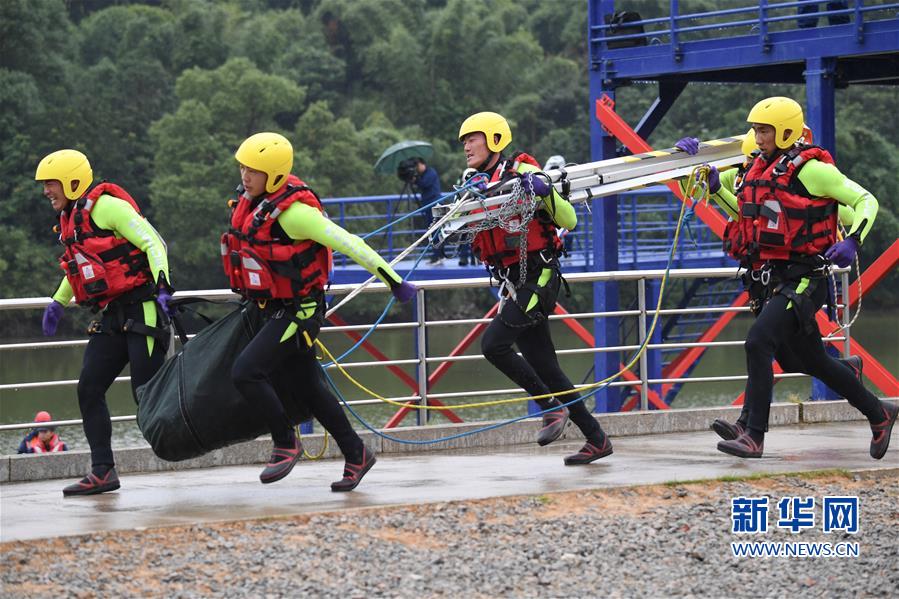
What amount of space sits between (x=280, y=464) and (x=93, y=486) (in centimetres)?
110

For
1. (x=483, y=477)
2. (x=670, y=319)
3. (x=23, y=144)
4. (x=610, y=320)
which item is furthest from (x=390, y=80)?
(x=483, y=477)

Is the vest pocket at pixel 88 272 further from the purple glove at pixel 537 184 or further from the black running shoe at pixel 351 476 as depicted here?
the purple glove at pixel 537 184

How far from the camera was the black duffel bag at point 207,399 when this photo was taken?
28.2 feet

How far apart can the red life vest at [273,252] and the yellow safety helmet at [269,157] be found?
0.23ft

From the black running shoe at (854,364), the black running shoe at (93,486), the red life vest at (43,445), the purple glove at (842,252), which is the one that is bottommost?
the red life vest at (43,445)

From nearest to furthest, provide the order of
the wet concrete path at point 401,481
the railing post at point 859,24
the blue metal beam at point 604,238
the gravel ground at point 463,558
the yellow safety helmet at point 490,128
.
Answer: the gravel ground at point 463,558 < the wet concrete path at point 401,481 < the yellow safety helmet at point 490,128 < the railing post at point 859,24 < the blue metal beam at point 604,238

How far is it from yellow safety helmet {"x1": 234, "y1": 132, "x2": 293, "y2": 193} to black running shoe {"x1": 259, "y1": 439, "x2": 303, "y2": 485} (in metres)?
1.46

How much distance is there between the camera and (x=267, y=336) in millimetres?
8414

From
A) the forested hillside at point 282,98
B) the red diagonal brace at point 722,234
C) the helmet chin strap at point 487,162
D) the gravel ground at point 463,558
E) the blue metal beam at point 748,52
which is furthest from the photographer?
the forested hillside at point 282,98

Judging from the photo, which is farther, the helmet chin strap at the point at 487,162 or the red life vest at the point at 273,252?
the helmet chin strap at the point at 487,162

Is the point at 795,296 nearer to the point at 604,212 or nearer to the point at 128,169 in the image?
the point at 604,212

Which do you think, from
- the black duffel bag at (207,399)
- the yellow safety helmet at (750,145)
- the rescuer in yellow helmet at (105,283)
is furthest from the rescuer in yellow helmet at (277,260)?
the yellow safety helmet at (750,145)

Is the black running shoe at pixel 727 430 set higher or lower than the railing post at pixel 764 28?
lower

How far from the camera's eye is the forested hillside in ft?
172
